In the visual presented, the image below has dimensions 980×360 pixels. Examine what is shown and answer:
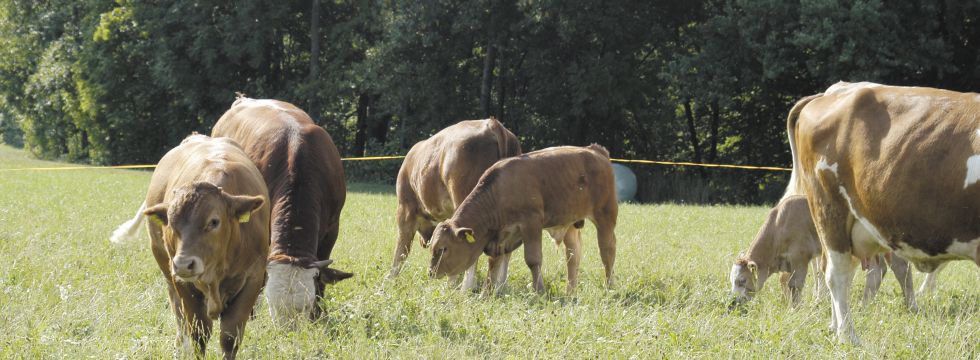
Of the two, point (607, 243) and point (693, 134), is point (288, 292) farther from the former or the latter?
point (693, 134)

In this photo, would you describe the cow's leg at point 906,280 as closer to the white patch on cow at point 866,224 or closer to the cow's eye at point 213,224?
the white patch on cow at point 866,224

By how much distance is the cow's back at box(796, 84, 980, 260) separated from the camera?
605cm

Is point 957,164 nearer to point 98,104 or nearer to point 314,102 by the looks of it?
point 314,102

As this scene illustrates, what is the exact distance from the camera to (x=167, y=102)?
4238 cm

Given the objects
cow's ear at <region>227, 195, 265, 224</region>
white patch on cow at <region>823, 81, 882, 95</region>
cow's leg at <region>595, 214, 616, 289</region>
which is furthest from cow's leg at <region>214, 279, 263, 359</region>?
white patch on cow at <region>823, 81, 882, 95</region>

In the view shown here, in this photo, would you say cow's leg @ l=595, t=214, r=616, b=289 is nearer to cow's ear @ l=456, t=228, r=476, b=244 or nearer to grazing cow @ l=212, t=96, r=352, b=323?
cow's ear @ l=456, t=228, r=476, b=244

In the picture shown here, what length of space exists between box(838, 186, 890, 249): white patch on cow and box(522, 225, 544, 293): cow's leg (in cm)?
296

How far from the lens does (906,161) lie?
6.31 meters

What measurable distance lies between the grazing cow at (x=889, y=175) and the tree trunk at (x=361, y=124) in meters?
31.4

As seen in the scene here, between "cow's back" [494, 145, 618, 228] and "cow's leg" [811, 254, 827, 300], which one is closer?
"cow's leg" [811, 254, 827, 300]

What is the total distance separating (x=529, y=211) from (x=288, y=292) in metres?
3.02

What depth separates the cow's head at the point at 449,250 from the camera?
8.73m

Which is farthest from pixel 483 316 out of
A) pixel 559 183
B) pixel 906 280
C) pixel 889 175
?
pixel 906 280

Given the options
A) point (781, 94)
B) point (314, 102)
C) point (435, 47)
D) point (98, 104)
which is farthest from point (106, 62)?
point (781, 94)
